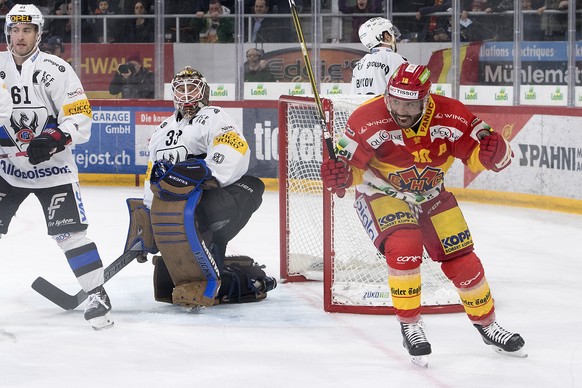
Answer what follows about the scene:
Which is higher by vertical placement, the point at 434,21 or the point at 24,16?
the point at 434,21

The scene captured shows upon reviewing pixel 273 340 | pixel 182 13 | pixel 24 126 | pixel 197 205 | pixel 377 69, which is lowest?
pixel 273 340

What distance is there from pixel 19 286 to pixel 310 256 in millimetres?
1428

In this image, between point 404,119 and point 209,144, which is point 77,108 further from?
point 404,119

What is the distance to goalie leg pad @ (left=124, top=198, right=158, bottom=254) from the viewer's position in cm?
523

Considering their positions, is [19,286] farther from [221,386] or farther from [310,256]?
[221,386]

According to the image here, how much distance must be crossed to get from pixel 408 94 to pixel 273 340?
1139mm

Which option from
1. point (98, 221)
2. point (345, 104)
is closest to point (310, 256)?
point (345, 104)

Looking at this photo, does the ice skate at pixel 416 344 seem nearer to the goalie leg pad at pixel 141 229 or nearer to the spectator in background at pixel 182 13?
the goalie leg pad at pixel 141 229

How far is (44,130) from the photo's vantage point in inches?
180

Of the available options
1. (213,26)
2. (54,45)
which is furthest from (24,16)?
(54,45)

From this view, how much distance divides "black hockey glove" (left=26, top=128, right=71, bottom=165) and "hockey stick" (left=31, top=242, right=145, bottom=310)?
0.81 m

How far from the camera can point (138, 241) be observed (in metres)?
5.25

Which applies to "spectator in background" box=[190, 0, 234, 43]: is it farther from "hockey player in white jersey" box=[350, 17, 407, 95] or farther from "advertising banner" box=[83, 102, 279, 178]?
"hockey player in white jersey" box=[350, 17, 407, 95]

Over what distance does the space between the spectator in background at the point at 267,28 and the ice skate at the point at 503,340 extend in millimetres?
6436
